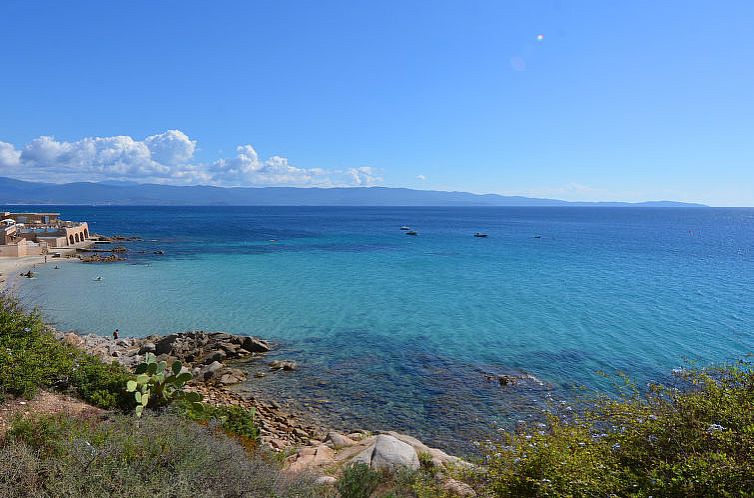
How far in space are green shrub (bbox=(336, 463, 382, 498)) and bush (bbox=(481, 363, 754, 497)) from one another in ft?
8.31

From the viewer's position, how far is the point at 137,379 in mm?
11062

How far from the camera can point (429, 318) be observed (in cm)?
3064

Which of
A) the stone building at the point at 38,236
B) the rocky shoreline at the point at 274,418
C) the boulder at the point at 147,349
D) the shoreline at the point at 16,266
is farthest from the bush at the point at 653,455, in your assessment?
the stone building at the point at 38,236

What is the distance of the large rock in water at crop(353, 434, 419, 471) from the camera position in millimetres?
10531

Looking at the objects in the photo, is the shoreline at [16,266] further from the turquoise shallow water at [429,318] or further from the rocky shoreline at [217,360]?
the rocky shoreline at [217,360]

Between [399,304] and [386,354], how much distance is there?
11.5 meters

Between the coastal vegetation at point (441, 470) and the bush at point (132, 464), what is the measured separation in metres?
0.02

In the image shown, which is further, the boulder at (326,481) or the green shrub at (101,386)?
the green shrub at (101,386)

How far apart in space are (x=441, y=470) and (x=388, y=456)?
145 cm

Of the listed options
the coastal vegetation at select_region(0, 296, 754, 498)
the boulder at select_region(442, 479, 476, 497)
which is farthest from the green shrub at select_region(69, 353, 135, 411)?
the boulder at select_region(442, 479, 476, 497)

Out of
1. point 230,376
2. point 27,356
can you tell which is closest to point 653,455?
point 27,356

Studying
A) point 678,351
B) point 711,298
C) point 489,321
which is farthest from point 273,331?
point 711,298

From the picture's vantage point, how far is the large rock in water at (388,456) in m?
10.5

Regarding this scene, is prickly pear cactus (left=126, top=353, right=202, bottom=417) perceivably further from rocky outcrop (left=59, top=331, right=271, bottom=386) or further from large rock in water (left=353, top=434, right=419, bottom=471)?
rocky outcrop (left=59, top=331, right=271, bottom=386)
